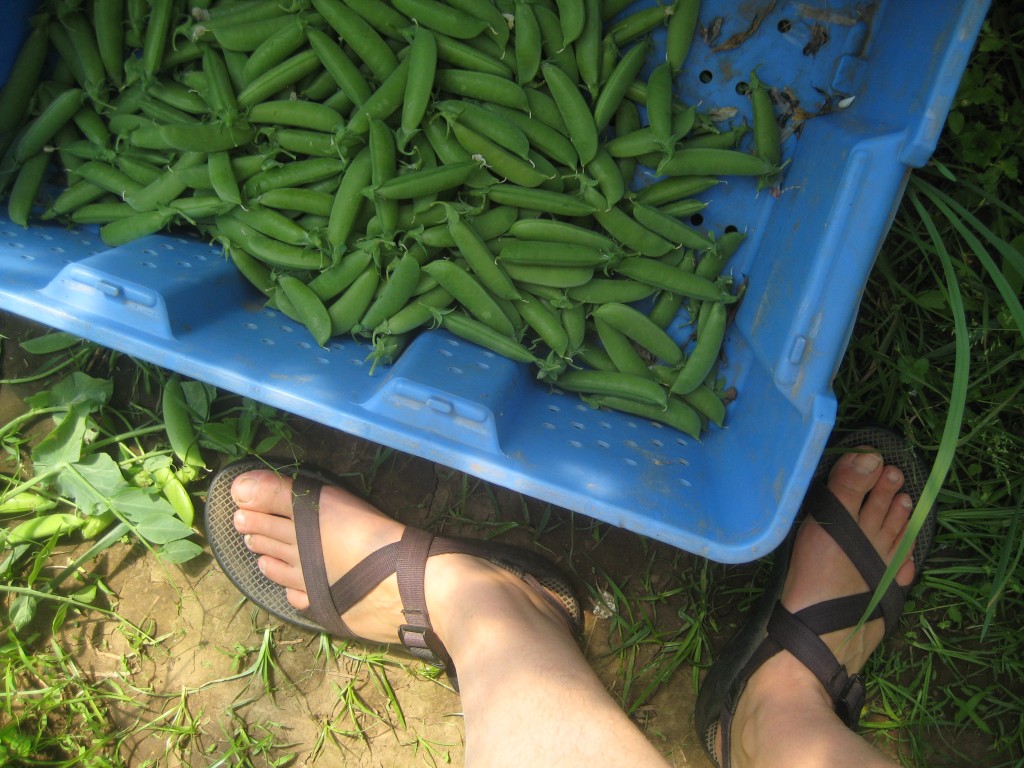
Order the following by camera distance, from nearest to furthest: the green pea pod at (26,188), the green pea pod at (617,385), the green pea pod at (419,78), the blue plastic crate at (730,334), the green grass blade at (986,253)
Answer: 1. the blue plastic crate at (730,334)
2. the green grass blade at (986,253)
3. the green pea pod at (419,78)
4. the green pea pod at (617,385)
5. the green pea pod at (26,188)

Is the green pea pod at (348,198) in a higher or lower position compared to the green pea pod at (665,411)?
higher

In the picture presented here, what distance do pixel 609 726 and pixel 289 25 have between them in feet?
6.21

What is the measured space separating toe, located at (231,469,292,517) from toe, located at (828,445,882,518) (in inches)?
66.8

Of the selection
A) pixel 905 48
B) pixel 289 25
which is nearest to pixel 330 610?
pixel 289 25

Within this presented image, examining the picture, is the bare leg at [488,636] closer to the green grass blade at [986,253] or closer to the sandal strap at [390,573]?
the sandal strap at [390,573]

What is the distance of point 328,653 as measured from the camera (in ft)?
7.81

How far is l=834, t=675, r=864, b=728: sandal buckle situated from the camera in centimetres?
227

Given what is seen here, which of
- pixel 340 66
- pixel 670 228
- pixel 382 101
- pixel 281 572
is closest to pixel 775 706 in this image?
pixel 670 228

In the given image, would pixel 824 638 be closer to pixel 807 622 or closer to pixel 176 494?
pixel 807 622

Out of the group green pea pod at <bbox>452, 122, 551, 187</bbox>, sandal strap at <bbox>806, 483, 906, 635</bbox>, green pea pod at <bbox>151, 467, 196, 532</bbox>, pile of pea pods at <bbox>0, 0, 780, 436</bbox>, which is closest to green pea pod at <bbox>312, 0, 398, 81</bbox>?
pile of pea pods at <bbox>0, 0, 780, 436</bbox>

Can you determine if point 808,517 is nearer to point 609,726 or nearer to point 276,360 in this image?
point 609,726

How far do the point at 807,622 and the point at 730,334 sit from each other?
2.93 ft

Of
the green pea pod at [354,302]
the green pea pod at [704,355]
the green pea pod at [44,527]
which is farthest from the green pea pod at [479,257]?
the green pea pod at [44,527]

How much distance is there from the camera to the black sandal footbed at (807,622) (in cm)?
227
